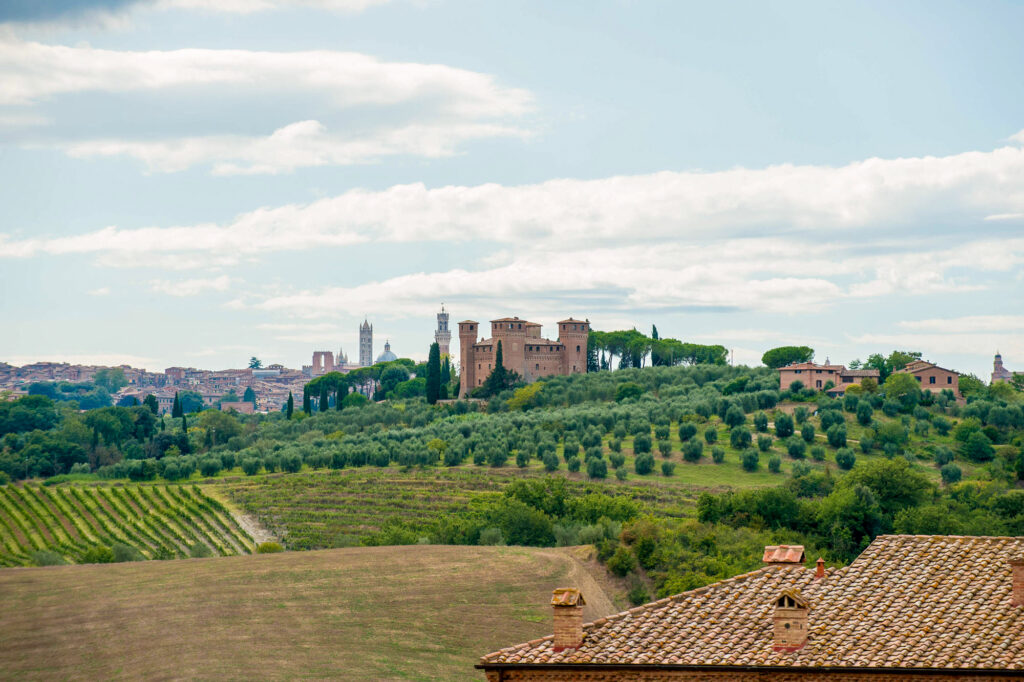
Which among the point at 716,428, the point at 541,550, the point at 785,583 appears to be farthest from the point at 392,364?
the point at 785,583

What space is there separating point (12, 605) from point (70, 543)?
21.3 metres

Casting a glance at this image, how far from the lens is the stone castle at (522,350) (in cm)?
13800

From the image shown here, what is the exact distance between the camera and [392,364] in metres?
179

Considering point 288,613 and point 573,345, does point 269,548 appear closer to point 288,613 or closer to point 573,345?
point 288,613

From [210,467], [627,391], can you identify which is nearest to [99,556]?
[210,467]

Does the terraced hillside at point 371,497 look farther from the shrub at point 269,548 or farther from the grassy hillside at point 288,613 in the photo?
the grassy hillside at point 288,613

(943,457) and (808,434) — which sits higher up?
(808,434)

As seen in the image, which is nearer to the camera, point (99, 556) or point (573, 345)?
point (99, 556)

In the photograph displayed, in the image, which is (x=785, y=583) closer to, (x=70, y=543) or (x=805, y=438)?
(x=70, y=543)

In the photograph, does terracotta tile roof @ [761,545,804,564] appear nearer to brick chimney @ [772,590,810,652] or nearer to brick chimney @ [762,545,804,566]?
brick chimney @ [762,545,804,566]

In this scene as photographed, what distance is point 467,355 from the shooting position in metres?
140

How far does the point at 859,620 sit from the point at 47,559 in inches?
1858

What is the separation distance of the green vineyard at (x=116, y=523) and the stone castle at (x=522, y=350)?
58270 mm

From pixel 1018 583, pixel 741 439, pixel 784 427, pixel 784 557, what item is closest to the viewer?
pixel 1018 583
